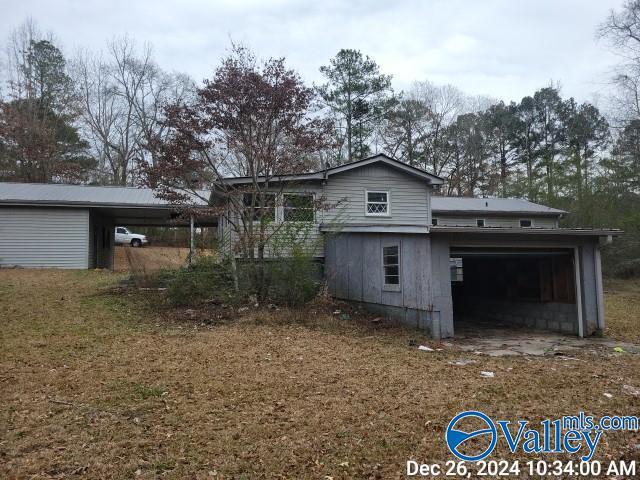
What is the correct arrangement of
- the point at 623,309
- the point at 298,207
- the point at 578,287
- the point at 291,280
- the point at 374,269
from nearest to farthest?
the point at 578,287
the point at 291,280
the point at 374,269
the point at 298,207
the point at 623,309

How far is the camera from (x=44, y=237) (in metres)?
17.4

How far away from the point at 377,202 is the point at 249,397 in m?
11.5

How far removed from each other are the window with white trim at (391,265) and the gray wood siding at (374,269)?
0.11m

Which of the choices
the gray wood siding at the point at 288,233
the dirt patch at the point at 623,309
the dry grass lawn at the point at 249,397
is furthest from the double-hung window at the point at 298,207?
the dirt patch at the point at 623,309

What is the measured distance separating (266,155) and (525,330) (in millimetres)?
7525

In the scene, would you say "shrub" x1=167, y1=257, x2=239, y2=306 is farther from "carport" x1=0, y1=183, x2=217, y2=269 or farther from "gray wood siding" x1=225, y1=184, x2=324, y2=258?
"carport" x1=0, y1=183, x2=217, y2=269

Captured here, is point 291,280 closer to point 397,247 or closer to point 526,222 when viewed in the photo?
point 397,247

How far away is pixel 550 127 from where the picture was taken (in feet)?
113

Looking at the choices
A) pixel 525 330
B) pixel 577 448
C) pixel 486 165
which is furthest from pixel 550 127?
pixel 577 448

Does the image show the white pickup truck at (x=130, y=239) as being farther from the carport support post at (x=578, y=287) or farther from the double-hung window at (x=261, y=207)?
the carport support post at (x=578, y=287)

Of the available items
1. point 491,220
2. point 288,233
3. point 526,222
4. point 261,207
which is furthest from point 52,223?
point 526,222

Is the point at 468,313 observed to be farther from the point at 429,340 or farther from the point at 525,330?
the point at 429,340

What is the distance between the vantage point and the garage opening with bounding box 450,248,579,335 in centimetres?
1052

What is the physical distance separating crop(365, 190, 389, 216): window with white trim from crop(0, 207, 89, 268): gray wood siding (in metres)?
10.7
